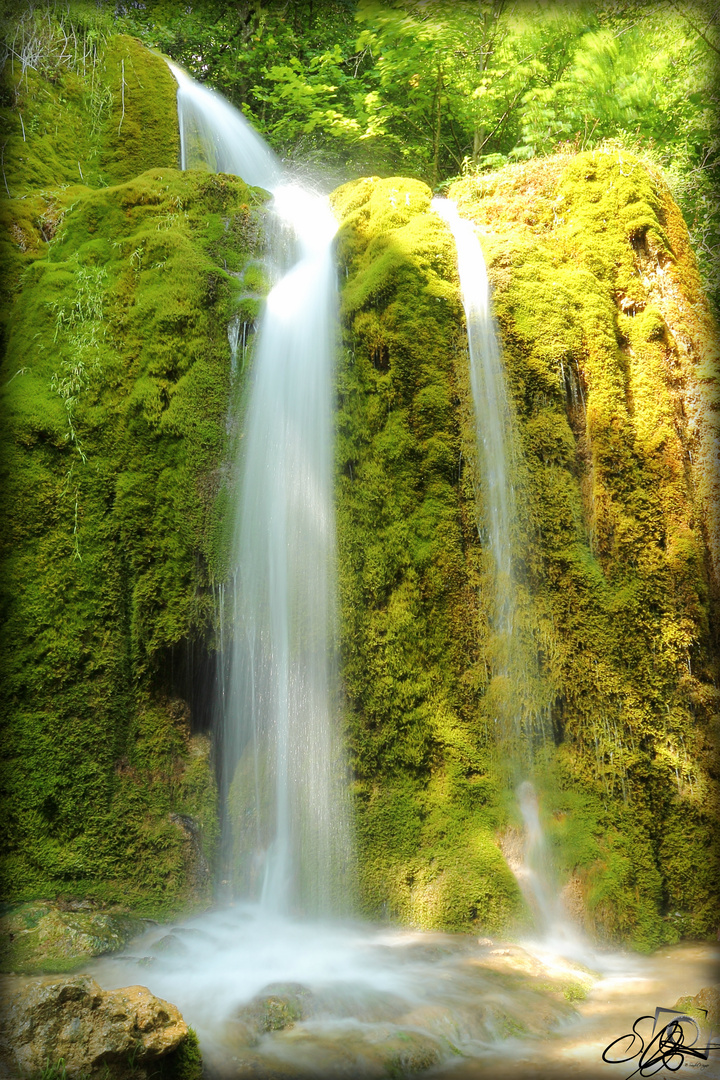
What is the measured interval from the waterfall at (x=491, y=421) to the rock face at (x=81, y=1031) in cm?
303

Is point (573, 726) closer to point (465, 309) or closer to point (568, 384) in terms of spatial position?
point (568, 384)

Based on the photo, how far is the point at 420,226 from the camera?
516 centimetres

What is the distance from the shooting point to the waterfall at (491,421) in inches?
188

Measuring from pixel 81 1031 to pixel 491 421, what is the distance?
162 inches

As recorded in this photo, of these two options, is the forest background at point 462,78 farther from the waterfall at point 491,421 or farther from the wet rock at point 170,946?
the wet rock at point 170,946

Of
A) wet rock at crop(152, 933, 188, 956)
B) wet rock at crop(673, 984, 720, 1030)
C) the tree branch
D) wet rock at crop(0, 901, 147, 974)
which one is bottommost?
wet rock at crop(673, 984, 720, 1030)

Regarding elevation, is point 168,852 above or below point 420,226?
below

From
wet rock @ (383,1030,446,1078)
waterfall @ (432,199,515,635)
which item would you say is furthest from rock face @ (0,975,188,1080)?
waterfall @ (432,199,515,635)

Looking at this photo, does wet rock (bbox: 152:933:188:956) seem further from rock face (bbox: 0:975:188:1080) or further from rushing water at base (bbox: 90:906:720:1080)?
rock face (bbox: 0:975:188:1080)

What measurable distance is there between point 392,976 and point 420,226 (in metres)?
4.95

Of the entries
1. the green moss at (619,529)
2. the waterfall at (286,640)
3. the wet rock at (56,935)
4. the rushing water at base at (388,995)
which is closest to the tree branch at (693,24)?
the green moss at (619,529)

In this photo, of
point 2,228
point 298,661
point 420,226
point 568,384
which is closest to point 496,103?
point 420,226

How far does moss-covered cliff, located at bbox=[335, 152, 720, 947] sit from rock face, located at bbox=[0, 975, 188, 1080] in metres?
1.99

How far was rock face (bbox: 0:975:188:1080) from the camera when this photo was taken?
240cm
